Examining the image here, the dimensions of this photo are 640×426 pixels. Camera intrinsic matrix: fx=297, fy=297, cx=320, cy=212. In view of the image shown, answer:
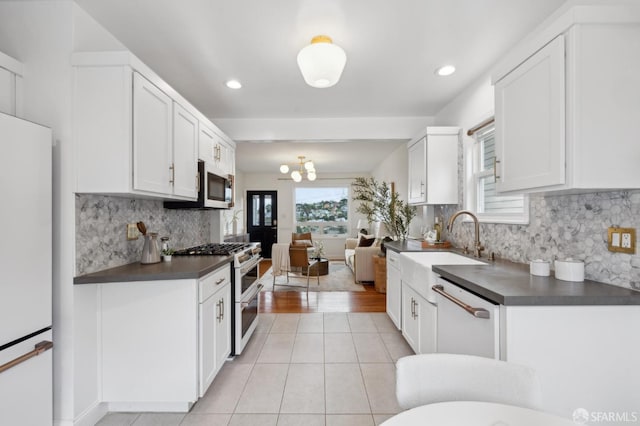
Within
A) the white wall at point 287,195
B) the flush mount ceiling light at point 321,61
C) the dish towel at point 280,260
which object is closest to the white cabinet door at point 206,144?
the flush mount ceiling light at point 321,61

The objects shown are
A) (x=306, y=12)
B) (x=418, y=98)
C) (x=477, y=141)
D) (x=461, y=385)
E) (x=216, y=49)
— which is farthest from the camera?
(x=418, y=98)

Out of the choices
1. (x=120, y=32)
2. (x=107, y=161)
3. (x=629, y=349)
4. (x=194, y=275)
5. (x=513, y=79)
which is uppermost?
(x=120, y=32)

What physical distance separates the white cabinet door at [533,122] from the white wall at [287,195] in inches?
268

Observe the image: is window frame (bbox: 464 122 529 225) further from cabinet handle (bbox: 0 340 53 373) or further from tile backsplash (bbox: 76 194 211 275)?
cabinet handle (bbox: 0 340 53 373)

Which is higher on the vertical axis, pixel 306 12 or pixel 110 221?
pixel 306 12

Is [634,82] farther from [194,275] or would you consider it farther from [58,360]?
[58,360]

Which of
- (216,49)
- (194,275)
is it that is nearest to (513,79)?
(216,49)

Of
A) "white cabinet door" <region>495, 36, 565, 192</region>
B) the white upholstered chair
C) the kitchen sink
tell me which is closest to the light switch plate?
"white cabinet door" <region>495, 36, 565, 192</region>

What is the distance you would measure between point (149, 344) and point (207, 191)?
1358mm

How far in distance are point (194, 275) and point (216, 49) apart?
169 centimetres

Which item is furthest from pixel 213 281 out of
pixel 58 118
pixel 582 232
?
pixel 582 232

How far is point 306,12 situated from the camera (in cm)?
184

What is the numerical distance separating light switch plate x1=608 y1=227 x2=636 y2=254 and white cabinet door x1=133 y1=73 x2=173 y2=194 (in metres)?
2.60

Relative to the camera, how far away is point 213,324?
2.15 metres
